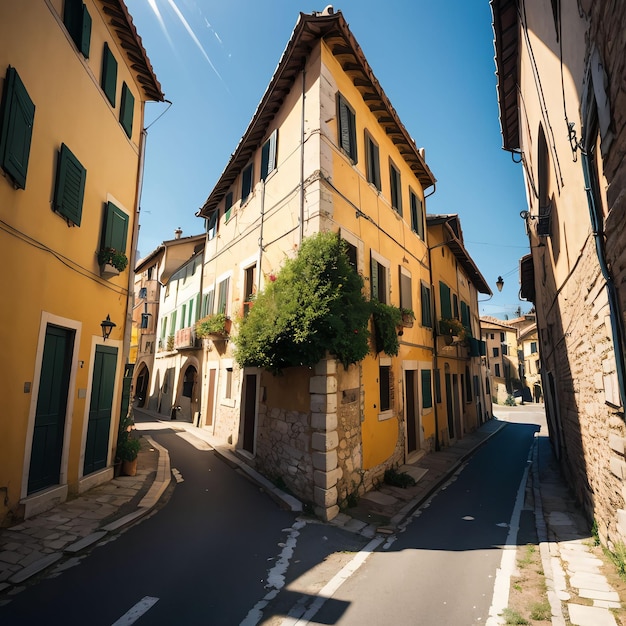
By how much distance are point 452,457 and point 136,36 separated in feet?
48.0

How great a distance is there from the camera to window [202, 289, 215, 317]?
13.6 meters

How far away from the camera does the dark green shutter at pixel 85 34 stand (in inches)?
275

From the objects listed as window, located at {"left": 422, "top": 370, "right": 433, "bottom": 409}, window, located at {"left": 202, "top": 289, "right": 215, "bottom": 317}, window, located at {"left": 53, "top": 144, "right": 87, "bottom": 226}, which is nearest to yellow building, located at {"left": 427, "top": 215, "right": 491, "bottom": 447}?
window, located at {"left": 422, "top": 370, "right": 433, "bottom": 409}

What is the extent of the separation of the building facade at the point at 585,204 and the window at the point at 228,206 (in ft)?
30.2

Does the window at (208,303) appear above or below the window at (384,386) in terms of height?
above

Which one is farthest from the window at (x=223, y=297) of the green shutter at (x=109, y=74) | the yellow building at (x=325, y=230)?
the green shutter at (x=109, y=74)

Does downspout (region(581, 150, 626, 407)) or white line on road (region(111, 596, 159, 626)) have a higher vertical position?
downspout (region(581, 150, 626, 407))

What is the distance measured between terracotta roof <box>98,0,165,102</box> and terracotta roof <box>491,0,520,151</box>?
8138 millimetres

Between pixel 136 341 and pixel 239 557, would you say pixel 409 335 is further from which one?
pixel 136 341

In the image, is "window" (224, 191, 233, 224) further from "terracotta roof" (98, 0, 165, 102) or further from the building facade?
the building facade

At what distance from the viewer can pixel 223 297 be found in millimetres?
12508

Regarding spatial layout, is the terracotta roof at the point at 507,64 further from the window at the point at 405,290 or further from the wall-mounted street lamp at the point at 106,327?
the wall-mounted street lamp at the point at 106,327

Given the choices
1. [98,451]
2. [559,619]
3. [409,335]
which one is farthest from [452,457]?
[98,451]

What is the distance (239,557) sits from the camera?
4.94 m
